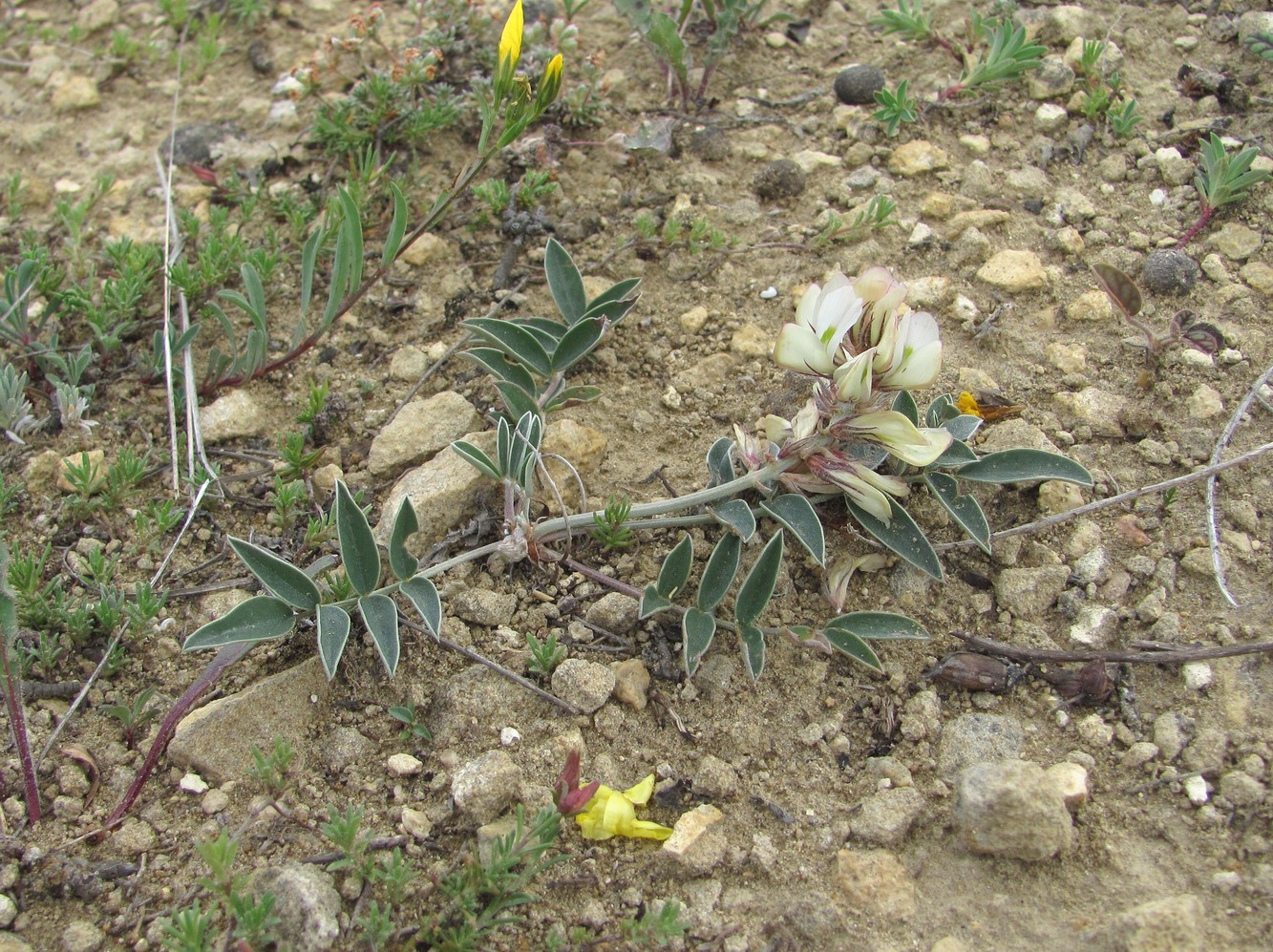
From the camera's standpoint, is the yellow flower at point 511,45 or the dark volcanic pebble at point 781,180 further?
the dark volcanic pebble at point 781,180

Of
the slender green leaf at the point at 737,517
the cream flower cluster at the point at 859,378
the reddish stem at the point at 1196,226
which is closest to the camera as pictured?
the cream flower cluster at the point at 859,378

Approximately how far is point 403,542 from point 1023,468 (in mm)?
1513

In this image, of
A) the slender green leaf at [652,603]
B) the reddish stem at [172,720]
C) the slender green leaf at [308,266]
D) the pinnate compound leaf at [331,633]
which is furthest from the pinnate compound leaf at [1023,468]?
the slender green leaf at [308,266]

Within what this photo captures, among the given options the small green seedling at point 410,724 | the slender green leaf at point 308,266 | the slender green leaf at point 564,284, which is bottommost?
the small green seedling at point 410,724

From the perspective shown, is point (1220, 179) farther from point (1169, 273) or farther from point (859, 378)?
point (859, 378)

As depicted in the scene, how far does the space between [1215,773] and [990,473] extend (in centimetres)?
82

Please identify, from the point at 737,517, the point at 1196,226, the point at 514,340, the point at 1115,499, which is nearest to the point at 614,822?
the point at 737,517

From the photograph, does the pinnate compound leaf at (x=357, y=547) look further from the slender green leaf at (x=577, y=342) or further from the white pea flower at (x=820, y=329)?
the white pea flower at (x=820, y=329)

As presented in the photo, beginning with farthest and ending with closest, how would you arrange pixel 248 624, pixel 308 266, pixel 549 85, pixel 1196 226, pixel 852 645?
pixel 1196 226 < pixel 308 266 < pixel 549 85 < pixel 852 645 < pixel 248 624

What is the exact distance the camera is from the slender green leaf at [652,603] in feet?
7.82

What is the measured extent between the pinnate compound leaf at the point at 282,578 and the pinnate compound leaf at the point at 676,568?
0.79 metres

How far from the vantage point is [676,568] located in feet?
7.93

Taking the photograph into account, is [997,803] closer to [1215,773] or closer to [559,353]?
[1215,773]

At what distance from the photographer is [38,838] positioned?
2.21m
